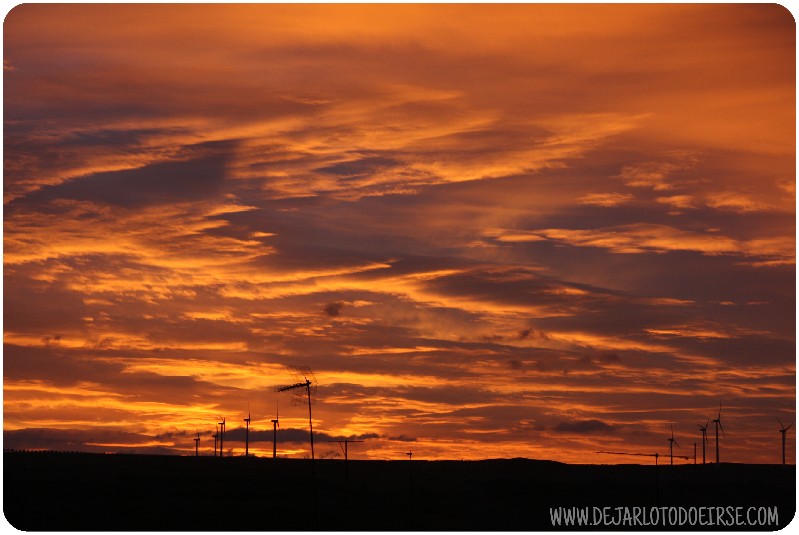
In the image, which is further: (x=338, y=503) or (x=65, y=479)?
(x=65, y=479)

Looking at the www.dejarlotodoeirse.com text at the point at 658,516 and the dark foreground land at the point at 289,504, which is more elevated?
the dark foreground land at the point at 289,504

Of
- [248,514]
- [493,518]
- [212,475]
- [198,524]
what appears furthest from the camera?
[212,475]

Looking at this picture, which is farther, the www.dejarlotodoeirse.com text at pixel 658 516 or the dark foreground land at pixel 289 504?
the www.dejarlotodoeirse.com text at pixel 658 516

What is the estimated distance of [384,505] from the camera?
168750 millimetres

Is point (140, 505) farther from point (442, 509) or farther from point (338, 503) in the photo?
point (442, 509)

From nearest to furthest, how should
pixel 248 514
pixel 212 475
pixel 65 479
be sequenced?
1. pixel 248 514
2. pixel 65 479
3. pixel 212 475

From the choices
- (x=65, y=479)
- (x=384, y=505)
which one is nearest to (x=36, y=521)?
(x=65, y=479)

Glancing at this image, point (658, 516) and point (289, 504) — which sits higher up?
point (289, 504)

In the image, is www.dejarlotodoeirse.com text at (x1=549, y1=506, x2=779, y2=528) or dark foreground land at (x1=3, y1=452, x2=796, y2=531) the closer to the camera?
dark foreground land at (x1=3, y1=452, x2=796, y2=531)

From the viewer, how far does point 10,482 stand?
558ft

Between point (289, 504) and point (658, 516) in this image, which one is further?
point (289, 504)

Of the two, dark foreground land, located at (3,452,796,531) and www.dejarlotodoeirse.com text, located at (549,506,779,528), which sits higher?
dark foreground land, located at (3,452,796,531)

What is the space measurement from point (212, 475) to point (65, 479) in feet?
84.7

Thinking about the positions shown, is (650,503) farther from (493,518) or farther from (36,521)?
(36,521)
